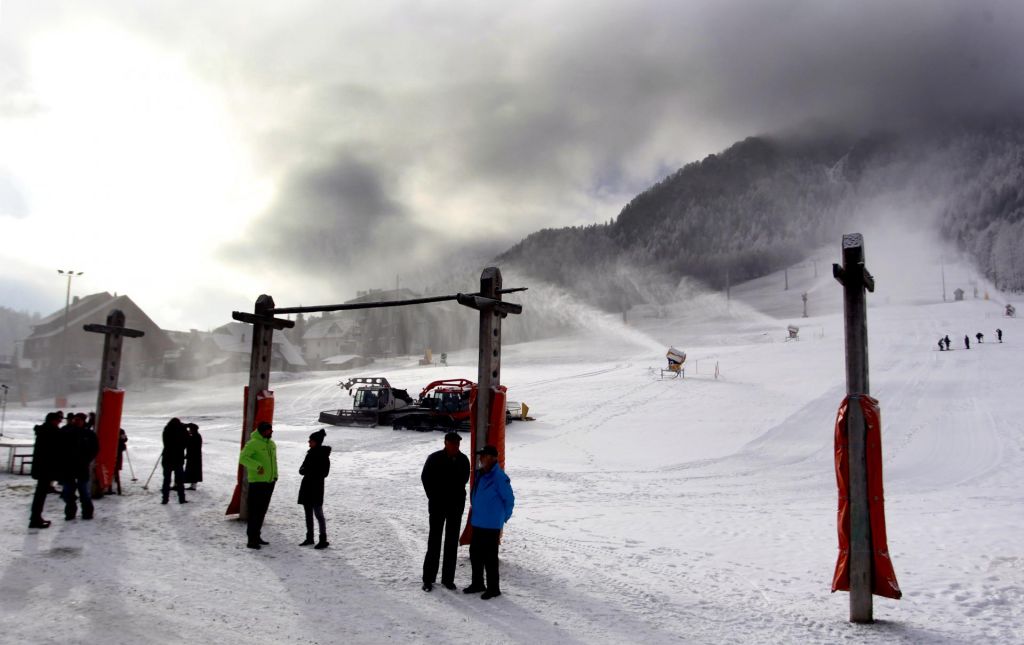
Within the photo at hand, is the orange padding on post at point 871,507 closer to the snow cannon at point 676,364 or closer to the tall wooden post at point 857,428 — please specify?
the tall wooden post at point 857,428

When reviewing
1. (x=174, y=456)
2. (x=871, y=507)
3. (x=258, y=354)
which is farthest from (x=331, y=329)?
(x=871, y=507)

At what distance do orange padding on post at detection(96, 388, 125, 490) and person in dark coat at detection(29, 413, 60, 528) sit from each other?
6.16 feet

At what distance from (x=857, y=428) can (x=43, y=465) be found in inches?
433

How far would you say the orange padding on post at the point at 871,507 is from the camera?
21.0 ft

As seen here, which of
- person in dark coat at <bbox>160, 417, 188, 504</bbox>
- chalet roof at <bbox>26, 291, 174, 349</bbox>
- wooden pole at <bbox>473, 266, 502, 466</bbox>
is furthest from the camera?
chalet roof at <bbox>26, 291, 174, 349</bbox>

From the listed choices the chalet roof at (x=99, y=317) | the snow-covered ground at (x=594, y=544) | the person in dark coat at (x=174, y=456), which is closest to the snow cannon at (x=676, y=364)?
the snow-covered ground at (x=594, y=544)

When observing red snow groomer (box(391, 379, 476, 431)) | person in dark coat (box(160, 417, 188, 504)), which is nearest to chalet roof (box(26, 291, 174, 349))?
red snow groomer (box(391, 379, 476, 431))

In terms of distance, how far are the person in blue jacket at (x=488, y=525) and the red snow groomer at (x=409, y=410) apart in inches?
759

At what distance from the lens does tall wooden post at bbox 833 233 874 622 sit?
643cm

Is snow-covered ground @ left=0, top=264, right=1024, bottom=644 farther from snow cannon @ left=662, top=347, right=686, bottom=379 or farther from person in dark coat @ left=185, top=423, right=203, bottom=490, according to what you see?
snow cannon @ left=662, top=347, right=686, bottom=379

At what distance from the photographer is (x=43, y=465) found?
955cm

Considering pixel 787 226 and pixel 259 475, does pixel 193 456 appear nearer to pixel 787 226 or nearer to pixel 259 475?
pixel 259 475

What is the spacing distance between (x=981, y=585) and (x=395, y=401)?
24836 mm

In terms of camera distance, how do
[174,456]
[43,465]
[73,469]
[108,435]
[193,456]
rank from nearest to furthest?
1. [43,465]
2. [73,469]
3. [174,456]
4. [108,435]
5. [193,456]
